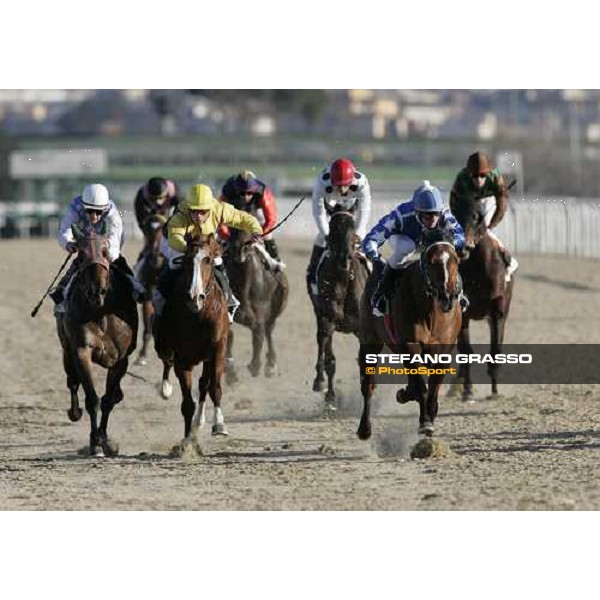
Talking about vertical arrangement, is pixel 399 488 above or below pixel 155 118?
below

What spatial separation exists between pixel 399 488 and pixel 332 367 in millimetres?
3694

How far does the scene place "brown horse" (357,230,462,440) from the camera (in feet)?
33.8

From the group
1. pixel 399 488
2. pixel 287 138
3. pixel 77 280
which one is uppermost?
pixel 287 138

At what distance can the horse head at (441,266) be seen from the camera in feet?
33.7

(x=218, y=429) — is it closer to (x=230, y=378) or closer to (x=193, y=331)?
(x=193, y=331)

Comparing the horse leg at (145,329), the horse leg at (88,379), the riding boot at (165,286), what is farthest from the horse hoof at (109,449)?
the horse leg at (145,329)

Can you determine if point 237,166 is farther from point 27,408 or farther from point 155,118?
point 27,408

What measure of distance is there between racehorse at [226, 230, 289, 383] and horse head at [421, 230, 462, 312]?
3.79m

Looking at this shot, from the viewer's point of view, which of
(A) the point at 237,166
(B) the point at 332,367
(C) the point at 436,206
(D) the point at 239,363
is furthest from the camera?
(A) the point at 237,166

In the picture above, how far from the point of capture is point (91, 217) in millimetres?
11289

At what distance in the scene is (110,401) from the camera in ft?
36.8

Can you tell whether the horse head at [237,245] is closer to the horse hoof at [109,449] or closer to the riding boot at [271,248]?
the riding boot at [271,248]

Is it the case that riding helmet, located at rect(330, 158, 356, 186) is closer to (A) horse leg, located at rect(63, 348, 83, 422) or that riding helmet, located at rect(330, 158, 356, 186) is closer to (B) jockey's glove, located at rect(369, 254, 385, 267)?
(B) jockey's glove, located at rect(369, 254, 385, 267)

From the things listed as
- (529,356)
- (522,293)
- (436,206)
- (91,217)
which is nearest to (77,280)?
(91,217)
